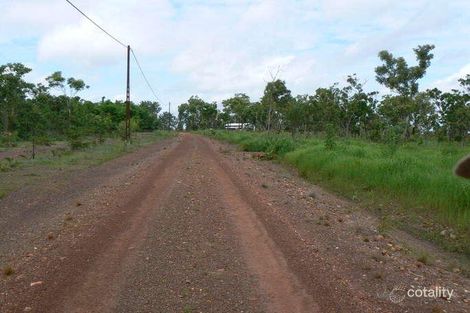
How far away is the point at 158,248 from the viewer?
22.9 ft

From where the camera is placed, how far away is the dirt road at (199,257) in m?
5.11

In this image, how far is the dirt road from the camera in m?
5.11

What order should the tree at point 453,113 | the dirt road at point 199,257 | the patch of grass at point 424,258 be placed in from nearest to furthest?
the dirt road at point 199,257, the patch of grass at point 424,258, the tree at point 453,113

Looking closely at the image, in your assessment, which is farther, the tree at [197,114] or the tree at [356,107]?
the tree at [197,114]

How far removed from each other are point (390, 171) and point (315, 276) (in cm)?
793

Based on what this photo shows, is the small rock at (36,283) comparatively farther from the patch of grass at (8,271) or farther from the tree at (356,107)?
the tree at (356,107)

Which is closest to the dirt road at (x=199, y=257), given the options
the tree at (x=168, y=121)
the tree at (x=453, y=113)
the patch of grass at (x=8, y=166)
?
the patch of grass at (x=8, y=166)

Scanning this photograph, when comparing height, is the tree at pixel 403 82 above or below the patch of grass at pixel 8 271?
above

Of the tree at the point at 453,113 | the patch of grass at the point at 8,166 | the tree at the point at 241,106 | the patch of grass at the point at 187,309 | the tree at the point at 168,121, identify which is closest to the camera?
the patch of grass at the point at 187,309

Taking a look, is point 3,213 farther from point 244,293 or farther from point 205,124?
point 205,124

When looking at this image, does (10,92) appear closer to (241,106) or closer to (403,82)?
(403,82)

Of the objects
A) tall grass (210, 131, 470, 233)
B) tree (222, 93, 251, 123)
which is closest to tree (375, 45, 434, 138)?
tall grass (210, 131, 470, 233)

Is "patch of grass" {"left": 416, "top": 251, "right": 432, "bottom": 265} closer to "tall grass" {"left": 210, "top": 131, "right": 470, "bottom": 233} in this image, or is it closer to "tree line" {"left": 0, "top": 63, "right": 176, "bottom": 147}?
"tall grass" {"left": 210, "top": 131, "right": 470, "bottom": 233}

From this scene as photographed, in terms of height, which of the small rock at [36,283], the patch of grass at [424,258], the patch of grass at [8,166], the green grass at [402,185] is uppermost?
the green grass at [402,185]
